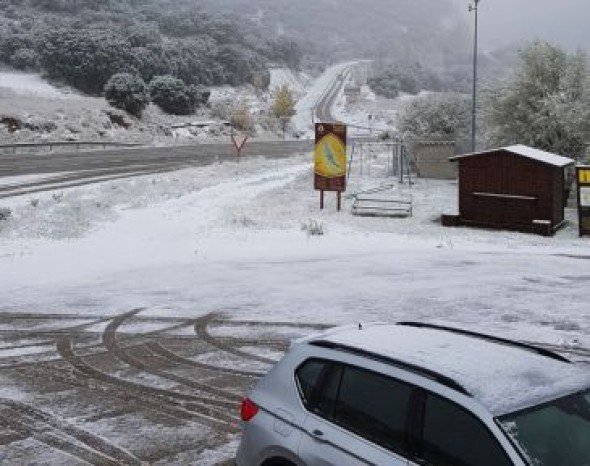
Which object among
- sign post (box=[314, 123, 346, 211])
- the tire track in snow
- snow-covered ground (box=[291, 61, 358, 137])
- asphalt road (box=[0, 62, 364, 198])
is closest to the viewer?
the tire track in snow

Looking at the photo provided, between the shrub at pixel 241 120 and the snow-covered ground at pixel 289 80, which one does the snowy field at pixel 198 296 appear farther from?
the snow-covered ground at pixel 289 80

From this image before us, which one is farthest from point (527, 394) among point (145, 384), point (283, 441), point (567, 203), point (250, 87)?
point (250, 87)

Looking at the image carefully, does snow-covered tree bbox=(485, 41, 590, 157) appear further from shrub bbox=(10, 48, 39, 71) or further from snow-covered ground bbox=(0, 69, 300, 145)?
shrub bbox=(10, 48, 39, 71)

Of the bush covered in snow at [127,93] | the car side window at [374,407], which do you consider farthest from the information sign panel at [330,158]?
the bush covered in snow at [127,93]

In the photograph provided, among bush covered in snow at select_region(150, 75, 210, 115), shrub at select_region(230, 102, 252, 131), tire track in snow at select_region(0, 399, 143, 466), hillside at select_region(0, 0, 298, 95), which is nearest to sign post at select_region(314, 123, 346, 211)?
tire track in snow at select_region(0, 399, 143, 466)

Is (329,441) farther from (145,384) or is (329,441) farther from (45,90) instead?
(45,90)

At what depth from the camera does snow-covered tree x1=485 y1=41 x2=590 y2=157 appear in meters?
30.9

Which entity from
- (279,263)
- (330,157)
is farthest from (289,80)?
(279,263)

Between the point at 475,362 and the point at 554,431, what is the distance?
684 mm

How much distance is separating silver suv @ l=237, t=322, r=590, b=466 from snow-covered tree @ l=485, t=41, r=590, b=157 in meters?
27.1

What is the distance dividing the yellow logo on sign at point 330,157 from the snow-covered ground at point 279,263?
135 centimetres

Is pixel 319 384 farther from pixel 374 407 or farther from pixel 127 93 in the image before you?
pixel 127 93

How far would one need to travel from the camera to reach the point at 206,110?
7744 cm

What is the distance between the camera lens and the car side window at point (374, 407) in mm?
4801
